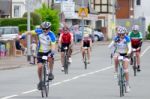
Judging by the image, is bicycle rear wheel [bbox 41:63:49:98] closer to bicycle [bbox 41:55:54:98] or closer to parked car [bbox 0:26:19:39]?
bicycle [bbox 41:55:54:98]

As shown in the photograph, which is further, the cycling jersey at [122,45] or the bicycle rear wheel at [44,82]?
the cycling jersey at [122,45]

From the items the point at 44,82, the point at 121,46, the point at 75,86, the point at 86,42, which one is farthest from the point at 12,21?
the point at 44,82

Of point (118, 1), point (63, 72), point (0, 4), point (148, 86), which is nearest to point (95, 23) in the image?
point (118, 1)

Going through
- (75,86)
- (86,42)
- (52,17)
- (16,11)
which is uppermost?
(16,11)

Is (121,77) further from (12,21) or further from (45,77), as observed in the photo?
(12,21)

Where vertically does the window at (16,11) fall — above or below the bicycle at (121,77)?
above

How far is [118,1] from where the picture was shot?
12150cm

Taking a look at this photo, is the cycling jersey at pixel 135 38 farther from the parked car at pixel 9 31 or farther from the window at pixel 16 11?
the window at pixel 16 11

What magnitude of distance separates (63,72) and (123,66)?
11.5 metres

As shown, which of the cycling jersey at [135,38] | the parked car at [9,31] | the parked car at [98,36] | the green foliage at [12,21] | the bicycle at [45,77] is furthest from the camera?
the parked car at [98,36]

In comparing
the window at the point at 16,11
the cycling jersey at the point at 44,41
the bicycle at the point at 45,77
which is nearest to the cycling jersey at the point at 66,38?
the cycling jersey at the point at 44,41

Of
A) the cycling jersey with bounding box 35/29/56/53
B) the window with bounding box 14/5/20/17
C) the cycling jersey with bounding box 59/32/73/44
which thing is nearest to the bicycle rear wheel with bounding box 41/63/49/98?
the cycling jersey with bounding box 35/29/56/53

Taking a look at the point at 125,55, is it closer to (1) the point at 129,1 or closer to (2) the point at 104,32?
(2) the point at 104,32

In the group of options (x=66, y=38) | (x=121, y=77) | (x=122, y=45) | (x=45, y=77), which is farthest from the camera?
(x=66, y=38)
